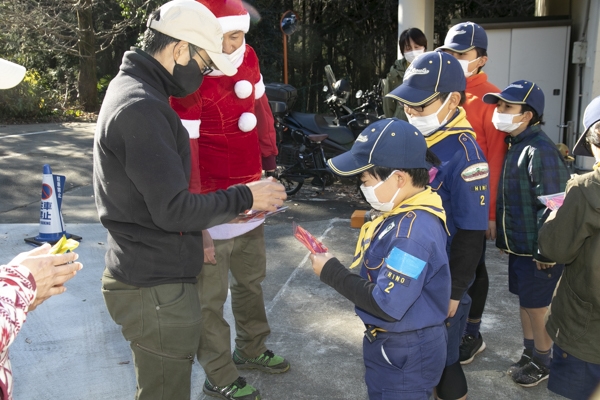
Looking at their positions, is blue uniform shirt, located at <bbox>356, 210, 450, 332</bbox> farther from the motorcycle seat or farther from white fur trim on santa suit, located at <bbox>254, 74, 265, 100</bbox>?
the motorcycle seat

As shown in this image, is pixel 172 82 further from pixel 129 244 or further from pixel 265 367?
pixel 265 367

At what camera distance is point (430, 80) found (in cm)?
273

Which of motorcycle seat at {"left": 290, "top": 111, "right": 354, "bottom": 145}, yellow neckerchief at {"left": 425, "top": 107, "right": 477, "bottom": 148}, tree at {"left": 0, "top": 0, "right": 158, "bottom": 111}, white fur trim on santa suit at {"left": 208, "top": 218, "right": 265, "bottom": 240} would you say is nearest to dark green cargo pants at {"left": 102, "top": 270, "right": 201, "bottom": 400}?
white fur trim on santa suit at {"left": 208, "top": 218, "right": 265, "bottom": 240}

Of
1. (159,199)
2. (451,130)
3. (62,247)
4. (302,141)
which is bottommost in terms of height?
(302,141)

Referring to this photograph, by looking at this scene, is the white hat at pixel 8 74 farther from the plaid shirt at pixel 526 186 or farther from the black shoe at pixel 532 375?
the black shoe at pixel 532 375

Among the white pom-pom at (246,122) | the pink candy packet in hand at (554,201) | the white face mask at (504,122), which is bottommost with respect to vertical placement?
the pink candy packet in hand at (554,201)

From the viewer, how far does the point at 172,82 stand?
228 cm

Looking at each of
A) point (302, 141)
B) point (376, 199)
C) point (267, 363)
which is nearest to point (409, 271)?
point (376, 199)

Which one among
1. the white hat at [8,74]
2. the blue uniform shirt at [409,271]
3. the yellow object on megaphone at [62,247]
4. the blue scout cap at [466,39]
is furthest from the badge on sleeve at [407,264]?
the blue scout cap at [466,39]

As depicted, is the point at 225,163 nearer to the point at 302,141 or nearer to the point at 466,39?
the point at 466,39

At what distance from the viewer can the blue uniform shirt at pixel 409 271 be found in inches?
82.7

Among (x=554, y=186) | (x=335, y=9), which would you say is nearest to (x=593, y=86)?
(x=554, y=186)

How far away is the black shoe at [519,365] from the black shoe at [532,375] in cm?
5

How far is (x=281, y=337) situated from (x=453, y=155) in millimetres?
1966
